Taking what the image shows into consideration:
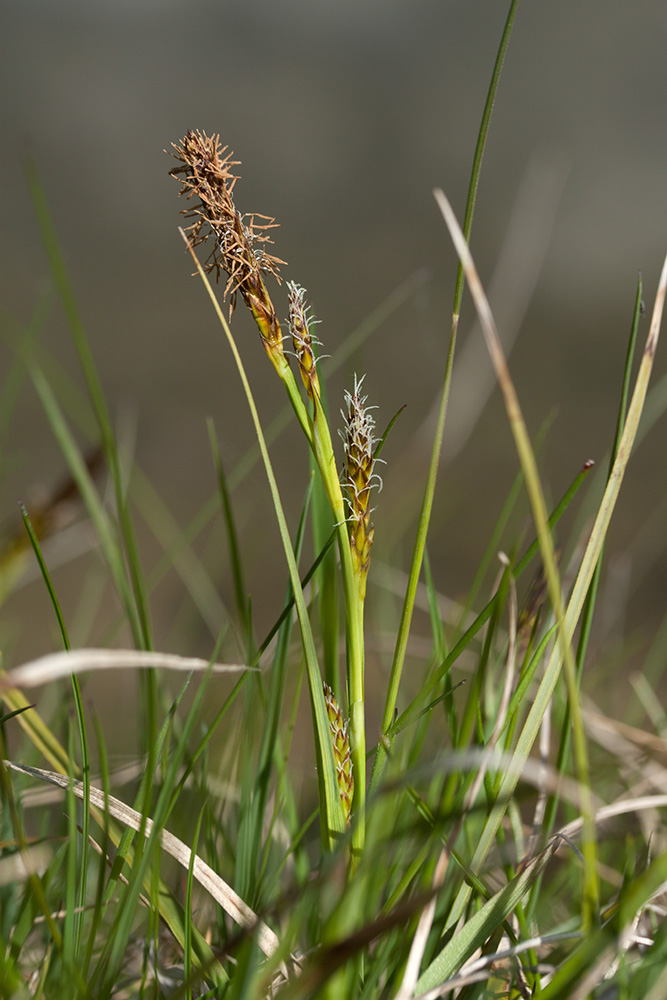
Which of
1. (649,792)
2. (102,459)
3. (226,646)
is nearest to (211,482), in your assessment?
(226,646)

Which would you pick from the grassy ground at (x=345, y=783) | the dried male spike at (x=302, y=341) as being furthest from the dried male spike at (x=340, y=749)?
the dried male spike at (x=302, y=341)

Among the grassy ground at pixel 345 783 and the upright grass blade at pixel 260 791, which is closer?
the grassy ground at pixel 345 783

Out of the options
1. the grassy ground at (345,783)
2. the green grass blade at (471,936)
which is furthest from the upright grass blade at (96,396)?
the green grass blade at (471,936)

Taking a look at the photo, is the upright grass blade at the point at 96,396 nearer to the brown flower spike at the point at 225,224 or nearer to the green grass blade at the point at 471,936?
the brown flower spike at the point at 225,224

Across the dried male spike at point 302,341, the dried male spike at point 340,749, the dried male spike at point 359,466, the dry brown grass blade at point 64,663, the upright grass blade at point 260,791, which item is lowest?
the upright grass blade at point 260,791

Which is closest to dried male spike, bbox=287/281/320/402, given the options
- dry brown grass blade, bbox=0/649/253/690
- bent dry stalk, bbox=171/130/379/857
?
bent dry stalk, bbox=171/130/379/857

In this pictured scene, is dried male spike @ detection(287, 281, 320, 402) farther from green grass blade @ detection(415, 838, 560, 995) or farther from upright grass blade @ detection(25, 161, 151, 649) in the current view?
green grass blade @ detection(415, 838, 560, 995)

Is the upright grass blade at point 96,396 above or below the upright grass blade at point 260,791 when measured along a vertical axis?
above

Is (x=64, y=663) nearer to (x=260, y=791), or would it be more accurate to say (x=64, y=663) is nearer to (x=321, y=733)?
(x=321, y=733)

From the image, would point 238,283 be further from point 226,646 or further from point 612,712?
point 612,712

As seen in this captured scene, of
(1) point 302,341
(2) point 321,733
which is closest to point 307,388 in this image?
(1) point 302,341
